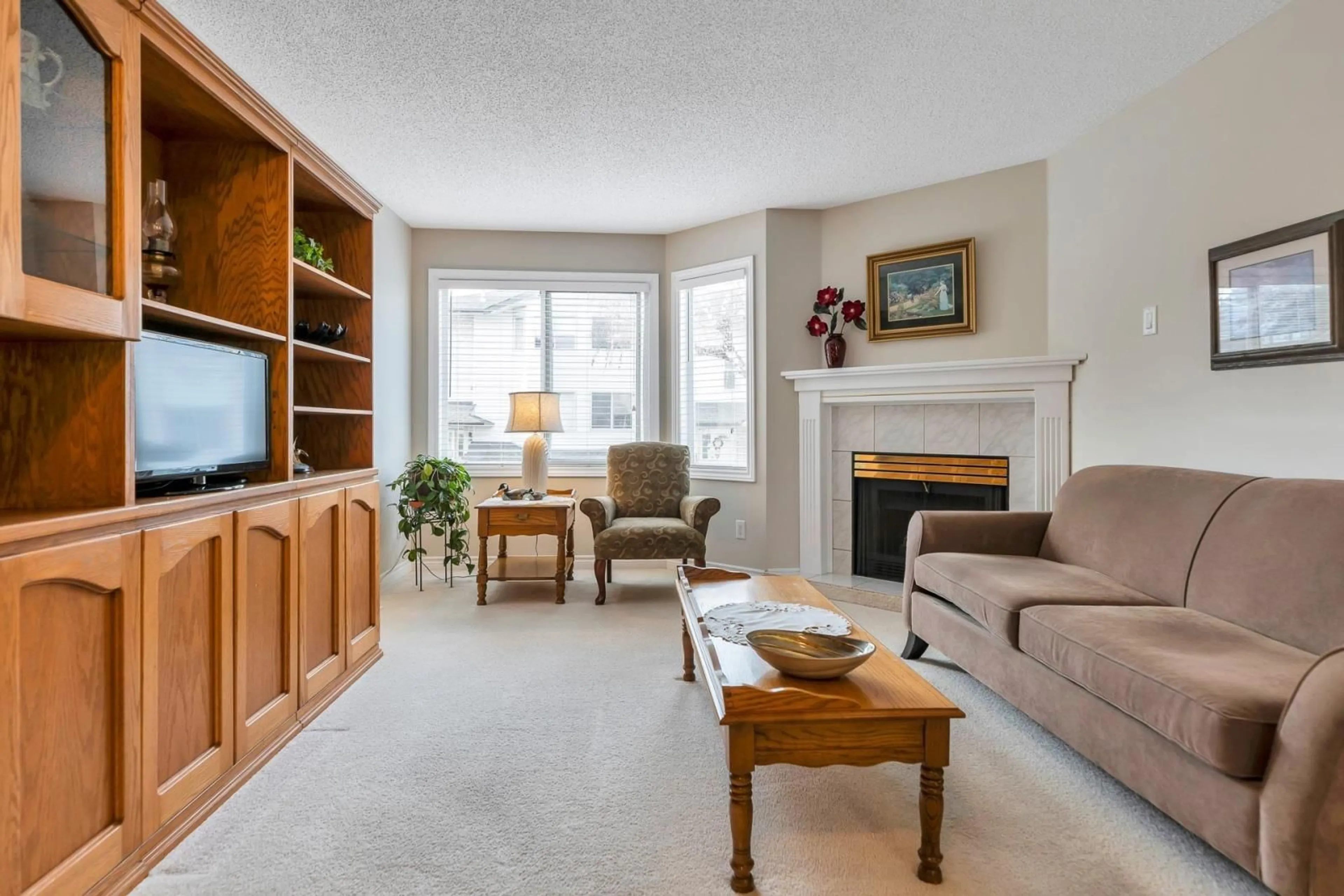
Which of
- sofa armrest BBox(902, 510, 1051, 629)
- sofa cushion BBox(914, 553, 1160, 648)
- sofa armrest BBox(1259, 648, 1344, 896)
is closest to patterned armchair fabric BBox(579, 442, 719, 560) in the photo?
sofa armrest BBox(902, 510, 1051, 629)

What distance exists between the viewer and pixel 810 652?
1808mm

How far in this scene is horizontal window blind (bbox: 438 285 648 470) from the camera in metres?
5.16

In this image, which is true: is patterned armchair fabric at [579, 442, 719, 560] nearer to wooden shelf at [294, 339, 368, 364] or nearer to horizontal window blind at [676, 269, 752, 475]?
horizontal window blind at [676, 269, 752, 475]

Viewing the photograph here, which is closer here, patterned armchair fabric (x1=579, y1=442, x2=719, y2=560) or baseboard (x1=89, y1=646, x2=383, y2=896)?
baseboard (x1=89, y1=646, x2=383, y2=896)

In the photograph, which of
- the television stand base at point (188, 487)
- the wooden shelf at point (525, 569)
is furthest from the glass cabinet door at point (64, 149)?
the wooden shelf at point (525, 569)

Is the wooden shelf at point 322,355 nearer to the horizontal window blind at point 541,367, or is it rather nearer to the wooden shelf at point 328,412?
the wooden shelf at point 328,412

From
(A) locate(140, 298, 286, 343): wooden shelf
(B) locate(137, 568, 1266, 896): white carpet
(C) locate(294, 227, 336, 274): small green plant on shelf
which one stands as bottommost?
(B) locate(137, 568, 1266, 896): white carpet

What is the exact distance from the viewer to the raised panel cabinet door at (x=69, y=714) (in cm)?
128

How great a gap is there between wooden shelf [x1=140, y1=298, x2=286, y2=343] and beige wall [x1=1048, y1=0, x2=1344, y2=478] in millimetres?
3467

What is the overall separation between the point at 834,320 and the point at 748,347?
605mm

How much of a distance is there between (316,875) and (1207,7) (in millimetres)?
3774

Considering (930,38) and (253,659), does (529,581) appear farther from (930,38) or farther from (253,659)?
(930,38)

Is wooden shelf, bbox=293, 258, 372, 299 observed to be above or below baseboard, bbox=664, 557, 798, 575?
above

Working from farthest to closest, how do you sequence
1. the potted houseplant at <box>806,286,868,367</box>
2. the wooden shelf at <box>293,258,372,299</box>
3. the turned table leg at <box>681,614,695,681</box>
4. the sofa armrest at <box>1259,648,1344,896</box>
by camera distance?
the potted houseplant at <box>806,286,868,367</box>, the turned table leg at <box>681,614,695,681</box>, the wooden shelf at <box>293,258,372,299</box>, the sofa armrest at <box>1259,648,1344,896</box>
